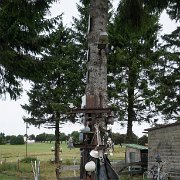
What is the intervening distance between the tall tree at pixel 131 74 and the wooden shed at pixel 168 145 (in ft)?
20.0

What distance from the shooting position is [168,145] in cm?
1933

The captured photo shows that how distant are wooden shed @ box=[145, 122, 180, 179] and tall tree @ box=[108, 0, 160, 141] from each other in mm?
6109

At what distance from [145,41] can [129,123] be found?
581 centimetres

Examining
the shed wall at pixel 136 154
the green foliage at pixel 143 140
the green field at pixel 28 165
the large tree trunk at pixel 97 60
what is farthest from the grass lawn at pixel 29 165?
the large tree trunk at pixel 97 60

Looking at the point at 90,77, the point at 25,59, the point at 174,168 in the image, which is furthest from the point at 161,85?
the point at 90,77

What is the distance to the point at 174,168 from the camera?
60.5 ft

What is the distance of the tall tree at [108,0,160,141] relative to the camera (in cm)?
2689

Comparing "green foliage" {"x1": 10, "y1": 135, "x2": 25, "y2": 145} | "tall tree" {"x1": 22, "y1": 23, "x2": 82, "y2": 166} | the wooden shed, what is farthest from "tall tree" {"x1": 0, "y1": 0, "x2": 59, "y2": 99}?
"green foliage" {"x1": 10, "y1": 135, "x2": 25, "y2": 145}

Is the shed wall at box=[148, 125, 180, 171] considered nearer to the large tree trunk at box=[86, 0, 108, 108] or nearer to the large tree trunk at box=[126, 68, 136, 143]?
the large tree trunk at box=[126, 68, 136, 143]

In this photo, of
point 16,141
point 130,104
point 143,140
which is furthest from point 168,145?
point 16,141

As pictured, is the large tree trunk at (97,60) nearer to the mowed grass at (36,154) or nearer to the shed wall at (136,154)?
the shed wall at (136,154)

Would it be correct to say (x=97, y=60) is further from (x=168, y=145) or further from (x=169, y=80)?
(x=169, y=80)

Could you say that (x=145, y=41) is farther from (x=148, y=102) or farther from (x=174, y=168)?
(x=174, y=168)

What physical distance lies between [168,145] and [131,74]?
8791 mm
